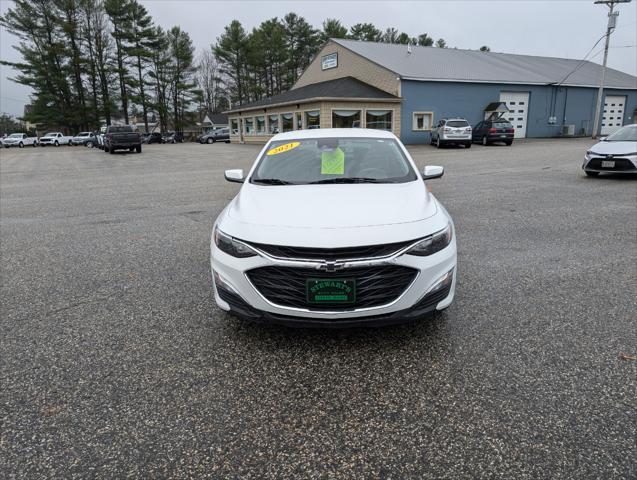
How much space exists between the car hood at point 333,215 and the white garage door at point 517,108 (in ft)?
112

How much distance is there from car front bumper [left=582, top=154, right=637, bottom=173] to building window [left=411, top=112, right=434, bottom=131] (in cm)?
1957

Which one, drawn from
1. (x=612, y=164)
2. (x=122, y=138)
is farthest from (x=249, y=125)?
(x=612, y=164)

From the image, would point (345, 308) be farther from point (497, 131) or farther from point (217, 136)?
point (217, 136)

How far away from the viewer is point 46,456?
6.79 feet

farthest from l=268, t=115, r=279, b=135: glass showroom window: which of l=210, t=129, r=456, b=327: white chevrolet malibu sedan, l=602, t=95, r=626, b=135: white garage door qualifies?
l=210, t=129, r=456, b=327: white chevrolet malibu sedan

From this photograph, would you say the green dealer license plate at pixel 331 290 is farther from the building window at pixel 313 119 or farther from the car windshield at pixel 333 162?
the building window at pixel 313 119

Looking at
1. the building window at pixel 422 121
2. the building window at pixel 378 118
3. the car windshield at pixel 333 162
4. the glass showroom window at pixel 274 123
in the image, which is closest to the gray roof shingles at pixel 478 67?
the building window at pixel 422 121

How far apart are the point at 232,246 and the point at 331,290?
748 millimetres

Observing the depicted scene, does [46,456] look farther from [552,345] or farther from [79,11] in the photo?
[79,11]

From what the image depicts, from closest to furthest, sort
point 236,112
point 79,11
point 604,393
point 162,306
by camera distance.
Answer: point 604,393 → point 162,306 → point 236,112 → point 79,11

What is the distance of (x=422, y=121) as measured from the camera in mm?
30297

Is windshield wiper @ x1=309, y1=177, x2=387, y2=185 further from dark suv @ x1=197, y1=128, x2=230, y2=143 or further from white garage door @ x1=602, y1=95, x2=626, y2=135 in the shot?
dark suv @ x1=197, y1=128, x2=230, y2=143

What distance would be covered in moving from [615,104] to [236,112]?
34.5 metres

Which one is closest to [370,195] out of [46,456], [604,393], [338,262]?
[338,262]
